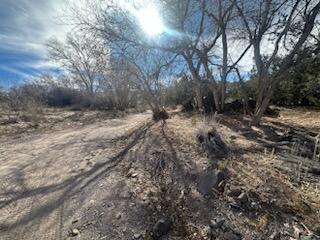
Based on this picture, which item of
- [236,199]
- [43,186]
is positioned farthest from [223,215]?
[43,186]

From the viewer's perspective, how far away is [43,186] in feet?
12.5

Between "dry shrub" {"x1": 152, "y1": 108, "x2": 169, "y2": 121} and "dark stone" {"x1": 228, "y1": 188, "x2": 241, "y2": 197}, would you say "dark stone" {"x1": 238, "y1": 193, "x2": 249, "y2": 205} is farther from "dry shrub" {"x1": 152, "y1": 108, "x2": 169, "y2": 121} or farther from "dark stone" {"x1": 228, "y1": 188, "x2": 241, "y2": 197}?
"dry shrub" {"x1": 152, "y1": 108, "x2": 169, "y2": 121}

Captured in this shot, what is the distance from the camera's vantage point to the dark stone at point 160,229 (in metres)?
2.60

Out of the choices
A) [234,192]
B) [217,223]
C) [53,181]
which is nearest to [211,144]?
[234,192]

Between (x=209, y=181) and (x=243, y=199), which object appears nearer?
(x=243, y=199)

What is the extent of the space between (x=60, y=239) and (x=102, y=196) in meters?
0.83

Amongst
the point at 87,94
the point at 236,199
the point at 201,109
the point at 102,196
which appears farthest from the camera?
the point at 87,94

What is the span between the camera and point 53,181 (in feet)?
12.9

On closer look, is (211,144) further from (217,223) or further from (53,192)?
(53,192)

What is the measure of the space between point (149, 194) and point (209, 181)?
→ 29.4 inches

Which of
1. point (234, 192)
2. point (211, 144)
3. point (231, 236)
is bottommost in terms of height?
point (231, 236)

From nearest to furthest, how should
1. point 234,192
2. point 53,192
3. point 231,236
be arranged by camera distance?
point 231,236
point 234,192
point 53,192

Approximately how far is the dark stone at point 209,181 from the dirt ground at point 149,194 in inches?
2.9

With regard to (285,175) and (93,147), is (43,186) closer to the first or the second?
(93,147)
